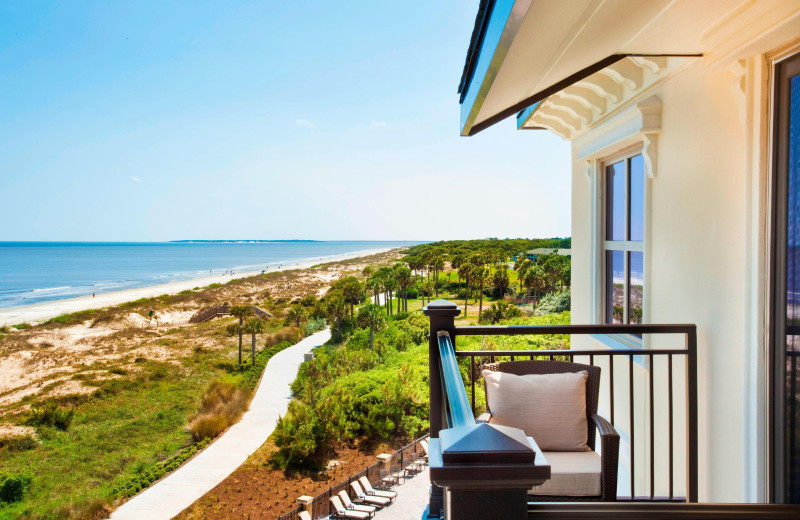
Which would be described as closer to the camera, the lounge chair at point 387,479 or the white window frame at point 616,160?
the white window frame at point 616,160

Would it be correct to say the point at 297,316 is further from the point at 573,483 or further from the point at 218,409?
the point at 573,483

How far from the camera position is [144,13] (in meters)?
48.2

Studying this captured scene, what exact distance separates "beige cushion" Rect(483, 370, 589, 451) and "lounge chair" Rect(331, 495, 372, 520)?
736 cm

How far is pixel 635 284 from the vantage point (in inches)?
133

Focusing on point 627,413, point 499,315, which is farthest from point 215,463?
point 499,315

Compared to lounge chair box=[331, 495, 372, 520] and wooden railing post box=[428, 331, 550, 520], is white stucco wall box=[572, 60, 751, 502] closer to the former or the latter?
wooden railing post box=[428, 331, 550, 520]

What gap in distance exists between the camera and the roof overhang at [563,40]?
1.51 meters

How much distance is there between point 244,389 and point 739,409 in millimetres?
18136

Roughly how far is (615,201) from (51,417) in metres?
20.0

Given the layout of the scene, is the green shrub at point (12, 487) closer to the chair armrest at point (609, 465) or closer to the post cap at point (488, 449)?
the chair armrest at point (609, 465)

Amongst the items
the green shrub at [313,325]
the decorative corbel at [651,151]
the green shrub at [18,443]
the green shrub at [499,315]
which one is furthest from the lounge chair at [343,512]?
the green shrub at [313,325]

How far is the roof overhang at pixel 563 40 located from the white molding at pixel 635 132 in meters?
0.25

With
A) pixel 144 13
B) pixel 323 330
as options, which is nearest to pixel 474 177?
pixel 144 13

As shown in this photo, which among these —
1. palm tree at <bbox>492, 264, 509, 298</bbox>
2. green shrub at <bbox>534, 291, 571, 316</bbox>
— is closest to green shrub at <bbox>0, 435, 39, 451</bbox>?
green shrub at <bbox>534, 291, 571, 316</bbox>
